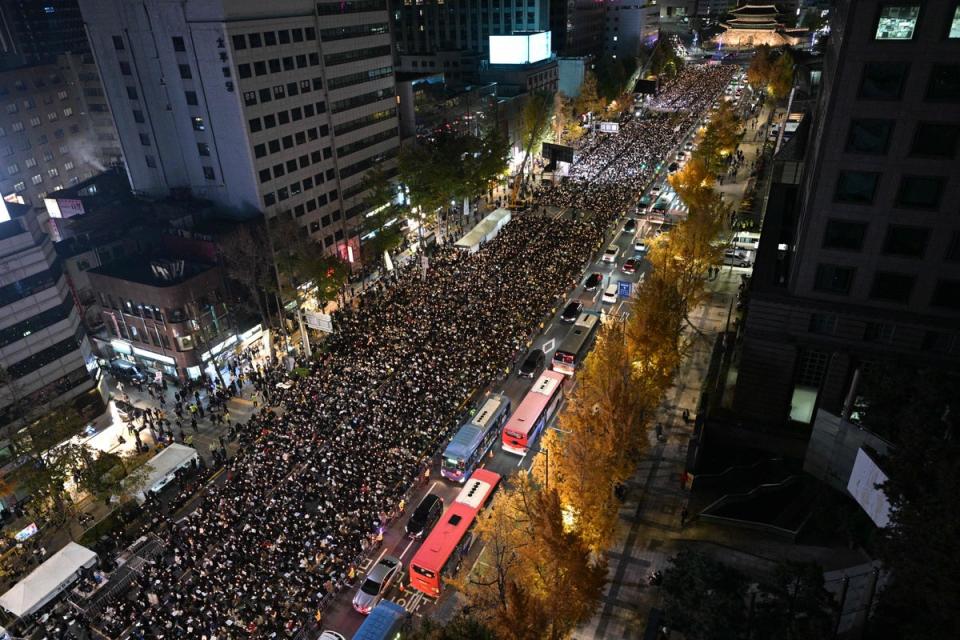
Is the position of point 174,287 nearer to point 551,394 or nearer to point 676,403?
point 551,394

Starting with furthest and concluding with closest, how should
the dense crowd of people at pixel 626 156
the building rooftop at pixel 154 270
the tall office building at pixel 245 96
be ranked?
the dense crowd of people at pixel 626 156
the tall office building at pixel 245 96
the building rooftop at pixel 154 270

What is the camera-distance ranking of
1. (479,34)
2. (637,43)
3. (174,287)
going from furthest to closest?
(637,43) → (479,34) → (174,287)

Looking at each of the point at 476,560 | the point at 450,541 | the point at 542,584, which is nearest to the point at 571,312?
the point at 476,560

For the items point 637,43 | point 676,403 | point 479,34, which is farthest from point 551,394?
point 637,43

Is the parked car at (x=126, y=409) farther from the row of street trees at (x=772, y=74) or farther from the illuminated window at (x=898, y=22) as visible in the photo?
the row of street trees at (x=772, y=74)

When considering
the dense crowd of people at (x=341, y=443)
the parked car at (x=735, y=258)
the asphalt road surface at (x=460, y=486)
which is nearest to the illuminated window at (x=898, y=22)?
the asphalt road surface at (x=460, y=486)

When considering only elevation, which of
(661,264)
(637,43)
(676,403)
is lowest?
(676,403)

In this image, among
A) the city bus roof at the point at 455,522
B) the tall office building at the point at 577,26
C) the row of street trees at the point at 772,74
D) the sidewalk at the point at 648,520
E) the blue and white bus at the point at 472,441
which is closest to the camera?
the sidewalk at the point at 648,520

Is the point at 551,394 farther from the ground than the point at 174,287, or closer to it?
closer to it
